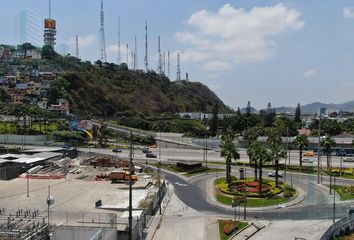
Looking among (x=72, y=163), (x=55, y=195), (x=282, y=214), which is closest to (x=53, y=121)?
(x=72, y=163)

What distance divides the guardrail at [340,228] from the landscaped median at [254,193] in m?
15.2

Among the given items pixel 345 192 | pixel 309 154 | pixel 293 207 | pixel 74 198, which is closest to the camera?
pixel 293 207

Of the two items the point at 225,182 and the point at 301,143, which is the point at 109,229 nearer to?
the point at 225,182

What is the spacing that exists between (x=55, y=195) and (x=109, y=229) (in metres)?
30.8

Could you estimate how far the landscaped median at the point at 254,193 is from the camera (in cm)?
6481

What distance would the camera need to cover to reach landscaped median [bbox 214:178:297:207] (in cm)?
6481

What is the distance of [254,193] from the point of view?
226 ft

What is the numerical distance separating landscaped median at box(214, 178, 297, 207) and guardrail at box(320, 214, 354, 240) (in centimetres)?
1522

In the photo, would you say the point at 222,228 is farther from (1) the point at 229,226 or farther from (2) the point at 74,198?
(2) the point at 74,198

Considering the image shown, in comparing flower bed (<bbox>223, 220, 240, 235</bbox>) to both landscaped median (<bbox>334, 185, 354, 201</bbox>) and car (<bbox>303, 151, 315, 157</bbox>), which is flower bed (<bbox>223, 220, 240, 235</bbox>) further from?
car (<bbox>303, 151, 315, 157</bbox>)

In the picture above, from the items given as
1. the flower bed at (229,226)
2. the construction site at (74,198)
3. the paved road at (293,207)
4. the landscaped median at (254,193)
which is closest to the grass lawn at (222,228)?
the flower bed at (229,226)

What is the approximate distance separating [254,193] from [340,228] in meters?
21.7

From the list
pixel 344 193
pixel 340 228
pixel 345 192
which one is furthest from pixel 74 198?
pixel 345 192

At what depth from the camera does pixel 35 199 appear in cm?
6475
